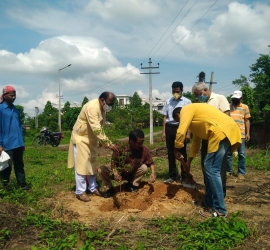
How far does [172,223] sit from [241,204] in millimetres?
1474

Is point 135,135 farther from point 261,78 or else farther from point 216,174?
point 261,78

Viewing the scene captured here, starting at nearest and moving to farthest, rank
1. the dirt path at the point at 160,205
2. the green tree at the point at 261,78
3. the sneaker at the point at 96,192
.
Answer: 1. the dirt path at the point at 160,205
2. the sneaker at the point at 96,192
3. the green tree at the point at 261,78

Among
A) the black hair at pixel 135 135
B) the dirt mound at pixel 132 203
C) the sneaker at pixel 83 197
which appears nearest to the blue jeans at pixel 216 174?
the dirt mound at pixel 132 203

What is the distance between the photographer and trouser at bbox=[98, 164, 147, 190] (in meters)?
5.15

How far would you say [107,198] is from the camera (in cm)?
512

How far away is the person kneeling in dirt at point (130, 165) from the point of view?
190 inches

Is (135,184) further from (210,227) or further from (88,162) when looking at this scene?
(210,227)

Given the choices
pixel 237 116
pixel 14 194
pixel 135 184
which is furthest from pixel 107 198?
pixel 237 116

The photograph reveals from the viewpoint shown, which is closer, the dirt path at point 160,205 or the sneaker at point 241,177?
the dirt path at point 160,205

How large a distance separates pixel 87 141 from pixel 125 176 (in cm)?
89

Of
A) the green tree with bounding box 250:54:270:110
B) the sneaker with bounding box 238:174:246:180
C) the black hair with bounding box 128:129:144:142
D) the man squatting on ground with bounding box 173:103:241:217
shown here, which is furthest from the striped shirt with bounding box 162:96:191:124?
the green tree with bounding box 250:54:270:110

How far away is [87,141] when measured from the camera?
509 cm

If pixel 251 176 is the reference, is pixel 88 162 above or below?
above

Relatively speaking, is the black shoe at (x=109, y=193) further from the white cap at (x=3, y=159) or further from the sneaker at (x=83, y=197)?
the white cap at (x=3, y=159)
